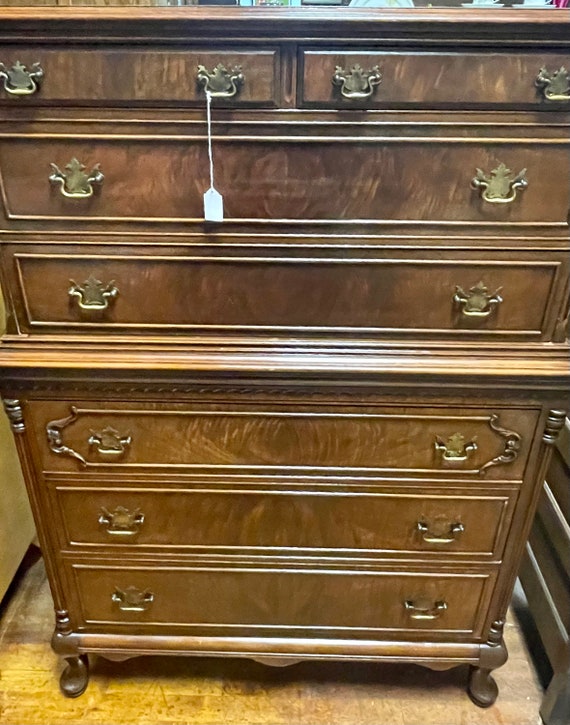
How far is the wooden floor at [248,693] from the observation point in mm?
1489

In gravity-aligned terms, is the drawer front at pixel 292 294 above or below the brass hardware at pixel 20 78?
below

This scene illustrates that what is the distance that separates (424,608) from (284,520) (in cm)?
37

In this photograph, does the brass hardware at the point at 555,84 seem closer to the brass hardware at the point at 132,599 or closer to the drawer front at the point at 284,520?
the drawer front at the point at 284,520

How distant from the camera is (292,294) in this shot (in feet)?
3.68

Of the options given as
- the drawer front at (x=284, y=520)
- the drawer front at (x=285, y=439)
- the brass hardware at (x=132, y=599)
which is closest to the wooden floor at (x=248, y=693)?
the brass hardware at (x=132, y=599)

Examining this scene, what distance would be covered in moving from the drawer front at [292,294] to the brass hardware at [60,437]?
0.17 metres

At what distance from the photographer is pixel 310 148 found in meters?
1.02

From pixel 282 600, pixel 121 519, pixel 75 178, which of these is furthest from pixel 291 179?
pixel 282 600

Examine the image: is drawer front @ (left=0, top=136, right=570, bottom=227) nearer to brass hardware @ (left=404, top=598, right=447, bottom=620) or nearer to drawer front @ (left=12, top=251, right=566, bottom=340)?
drawer front @ (left=12, top=251, right=566, bottom=340)

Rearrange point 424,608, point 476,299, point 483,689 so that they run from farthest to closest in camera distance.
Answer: point 483,689 < point 424,608 < point 476,299

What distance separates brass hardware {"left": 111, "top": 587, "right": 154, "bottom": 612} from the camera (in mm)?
1395

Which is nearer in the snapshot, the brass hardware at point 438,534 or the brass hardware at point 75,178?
the brass hardware at point 75,178

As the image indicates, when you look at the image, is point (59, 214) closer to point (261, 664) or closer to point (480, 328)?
point (480, 328)

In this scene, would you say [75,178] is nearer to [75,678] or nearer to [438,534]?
[438,534]
